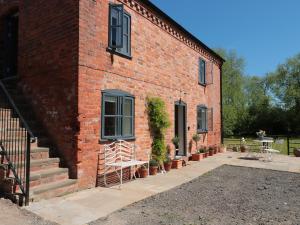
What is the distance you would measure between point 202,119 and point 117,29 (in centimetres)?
791

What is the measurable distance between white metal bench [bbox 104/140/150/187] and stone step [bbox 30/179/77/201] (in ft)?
3.61

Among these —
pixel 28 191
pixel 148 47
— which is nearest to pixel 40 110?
pixel 28 191

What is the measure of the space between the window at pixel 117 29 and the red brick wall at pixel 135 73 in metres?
0.19

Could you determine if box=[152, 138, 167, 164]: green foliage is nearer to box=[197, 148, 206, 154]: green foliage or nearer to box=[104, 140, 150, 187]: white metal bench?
box=[104, 140, 150, 187]: white metal bench

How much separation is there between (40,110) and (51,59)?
144 cm

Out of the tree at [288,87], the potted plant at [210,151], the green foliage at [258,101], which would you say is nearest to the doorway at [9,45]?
the potted plant at [210,151]

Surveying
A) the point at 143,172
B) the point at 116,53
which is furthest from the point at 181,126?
the point at 116,53

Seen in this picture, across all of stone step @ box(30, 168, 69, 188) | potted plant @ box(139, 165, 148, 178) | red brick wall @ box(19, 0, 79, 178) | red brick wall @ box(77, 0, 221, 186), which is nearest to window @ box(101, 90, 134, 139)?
red brick wall @ box(77, 0, 221, 186)

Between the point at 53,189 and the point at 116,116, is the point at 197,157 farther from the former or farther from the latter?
the point at 53,189

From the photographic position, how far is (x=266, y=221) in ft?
16.4

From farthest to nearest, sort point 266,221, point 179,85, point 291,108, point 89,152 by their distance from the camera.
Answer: point 291,108
point 179,85
point 89,152
point 266,221

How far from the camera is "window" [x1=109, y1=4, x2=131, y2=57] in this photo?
811 cm

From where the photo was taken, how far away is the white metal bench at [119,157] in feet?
24.7

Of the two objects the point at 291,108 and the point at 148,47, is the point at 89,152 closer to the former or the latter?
the point at 148,47
